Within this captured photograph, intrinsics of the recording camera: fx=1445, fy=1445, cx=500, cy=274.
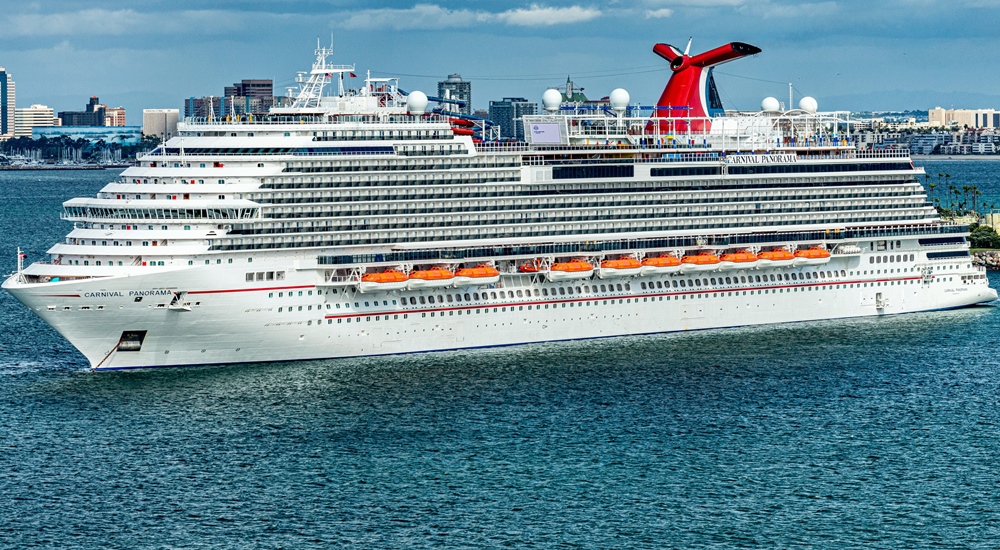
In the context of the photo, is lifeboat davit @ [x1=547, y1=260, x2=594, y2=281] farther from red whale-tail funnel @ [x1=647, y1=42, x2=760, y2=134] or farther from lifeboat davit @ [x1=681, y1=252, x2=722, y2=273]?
red whale-tail funnel @ [x1=647, y1=42, x2=760, y2=134]

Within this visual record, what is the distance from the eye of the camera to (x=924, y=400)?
5312 cm

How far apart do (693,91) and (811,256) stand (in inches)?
491

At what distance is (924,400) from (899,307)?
1838 cm

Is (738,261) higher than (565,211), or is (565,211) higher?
(565,211)

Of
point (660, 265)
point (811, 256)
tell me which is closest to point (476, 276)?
point (660, 265)

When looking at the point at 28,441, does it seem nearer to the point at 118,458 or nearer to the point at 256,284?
the point at 118,458

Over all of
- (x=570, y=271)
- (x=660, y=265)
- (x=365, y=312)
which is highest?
(x=660, y=265)

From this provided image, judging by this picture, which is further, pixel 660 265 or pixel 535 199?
pixel 660 265

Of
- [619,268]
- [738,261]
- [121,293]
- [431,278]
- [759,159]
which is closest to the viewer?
[121,293]

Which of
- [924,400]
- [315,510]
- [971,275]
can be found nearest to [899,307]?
[971,275]

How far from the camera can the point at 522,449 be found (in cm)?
4631

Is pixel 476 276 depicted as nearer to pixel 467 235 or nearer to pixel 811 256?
pixel 467 235

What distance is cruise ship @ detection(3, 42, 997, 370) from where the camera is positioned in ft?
184

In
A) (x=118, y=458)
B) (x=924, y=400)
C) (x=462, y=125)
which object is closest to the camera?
(x=118, y=458)
